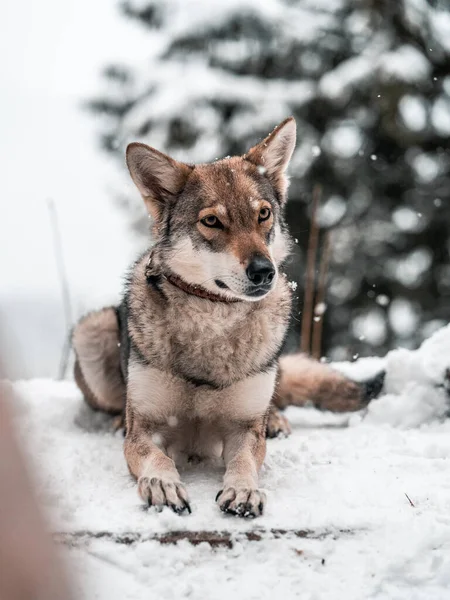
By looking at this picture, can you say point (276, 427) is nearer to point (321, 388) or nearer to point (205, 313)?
point (321, 388)

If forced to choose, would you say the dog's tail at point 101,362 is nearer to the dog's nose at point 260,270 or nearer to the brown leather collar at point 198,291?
the brown leather collar at point 198,291

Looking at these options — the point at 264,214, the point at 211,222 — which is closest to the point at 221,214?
the point at 211,222

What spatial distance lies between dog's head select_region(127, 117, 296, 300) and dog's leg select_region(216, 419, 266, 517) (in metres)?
0.64

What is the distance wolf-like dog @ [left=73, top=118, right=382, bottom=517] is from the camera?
112 inches

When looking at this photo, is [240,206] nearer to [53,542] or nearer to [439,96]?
[53,542]

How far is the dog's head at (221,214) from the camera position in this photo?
2.78 m

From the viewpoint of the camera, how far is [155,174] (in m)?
3.14

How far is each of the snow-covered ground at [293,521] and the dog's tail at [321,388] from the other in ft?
1.77

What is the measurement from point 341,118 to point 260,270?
22.5 ft

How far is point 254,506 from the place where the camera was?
2238 millimetres

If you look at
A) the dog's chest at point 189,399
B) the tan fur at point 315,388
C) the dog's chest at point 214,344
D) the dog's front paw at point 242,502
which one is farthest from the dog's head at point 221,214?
the tan fur at point 315,388

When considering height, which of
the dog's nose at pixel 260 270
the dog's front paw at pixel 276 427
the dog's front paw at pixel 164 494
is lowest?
the dog's front paw at pixel 276 427

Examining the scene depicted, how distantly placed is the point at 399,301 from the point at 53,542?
8446 mm

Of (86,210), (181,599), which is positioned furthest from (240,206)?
(86,210)
